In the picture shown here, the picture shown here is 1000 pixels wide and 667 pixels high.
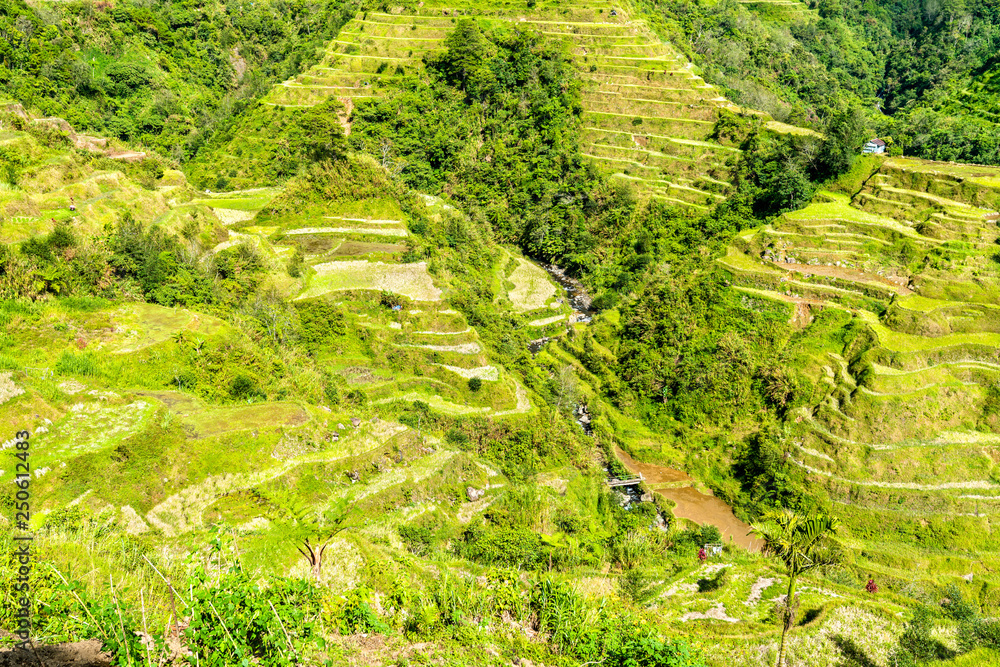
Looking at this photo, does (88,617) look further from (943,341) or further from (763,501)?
(943,341)

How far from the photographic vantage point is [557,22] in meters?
70.2

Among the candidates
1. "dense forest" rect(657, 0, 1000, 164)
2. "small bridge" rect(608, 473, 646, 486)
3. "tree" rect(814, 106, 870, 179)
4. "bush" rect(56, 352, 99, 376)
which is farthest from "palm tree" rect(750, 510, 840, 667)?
"dense forest" rect(657, 0, 1000, 164)

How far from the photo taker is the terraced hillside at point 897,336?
1171 inches

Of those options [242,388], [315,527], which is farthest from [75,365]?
[315,527]

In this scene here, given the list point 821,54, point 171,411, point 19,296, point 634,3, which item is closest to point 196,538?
point 171,411

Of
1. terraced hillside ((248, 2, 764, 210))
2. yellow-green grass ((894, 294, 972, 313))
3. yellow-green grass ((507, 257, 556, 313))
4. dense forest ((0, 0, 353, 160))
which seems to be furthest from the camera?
dense forest ((0, 0, 353, 160))

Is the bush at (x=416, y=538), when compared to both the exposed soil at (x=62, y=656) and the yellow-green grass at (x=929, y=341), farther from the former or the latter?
the yellow-green grass at (x=929, y=341)

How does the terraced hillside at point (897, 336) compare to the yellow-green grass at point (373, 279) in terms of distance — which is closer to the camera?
the terraced hillside at point (897, 336)

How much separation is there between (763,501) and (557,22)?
2235 inches

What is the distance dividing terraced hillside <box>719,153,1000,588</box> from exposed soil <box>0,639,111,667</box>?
30085mm

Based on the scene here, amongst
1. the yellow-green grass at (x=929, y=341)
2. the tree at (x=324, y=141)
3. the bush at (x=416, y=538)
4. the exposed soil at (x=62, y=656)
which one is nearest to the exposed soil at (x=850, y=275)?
the yellow-green grass at (x=929, y=341)

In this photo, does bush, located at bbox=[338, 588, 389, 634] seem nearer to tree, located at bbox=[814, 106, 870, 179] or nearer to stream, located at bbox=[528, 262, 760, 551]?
stream, located at bbox=[528, 262, 760, 551]

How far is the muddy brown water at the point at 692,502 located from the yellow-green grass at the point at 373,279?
1529 centimetres

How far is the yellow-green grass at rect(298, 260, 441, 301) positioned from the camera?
36969mm
